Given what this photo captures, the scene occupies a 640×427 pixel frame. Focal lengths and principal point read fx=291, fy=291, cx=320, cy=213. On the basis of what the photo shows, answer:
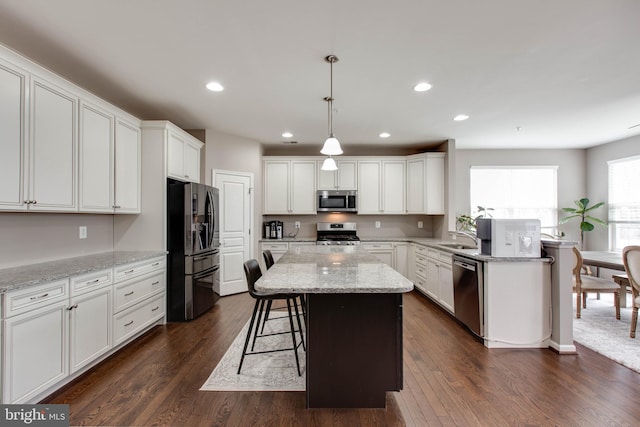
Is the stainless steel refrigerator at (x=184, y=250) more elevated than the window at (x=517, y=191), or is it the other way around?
the window at (x=517, y=191)

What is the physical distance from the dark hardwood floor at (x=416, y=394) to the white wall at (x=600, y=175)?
12.9 ft

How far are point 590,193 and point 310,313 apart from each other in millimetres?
6595

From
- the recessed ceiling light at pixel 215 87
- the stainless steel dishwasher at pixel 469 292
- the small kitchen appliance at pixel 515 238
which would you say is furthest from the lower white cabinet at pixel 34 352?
the small kitchen appliance at pixel 515 238

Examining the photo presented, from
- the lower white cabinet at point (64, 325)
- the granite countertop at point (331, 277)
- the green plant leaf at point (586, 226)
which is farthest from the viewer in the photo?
the green plant leaf at point (586, 226)

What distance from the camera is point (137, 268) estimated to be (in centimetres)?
292

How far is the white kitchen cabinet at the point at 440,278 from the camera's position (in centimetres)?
364

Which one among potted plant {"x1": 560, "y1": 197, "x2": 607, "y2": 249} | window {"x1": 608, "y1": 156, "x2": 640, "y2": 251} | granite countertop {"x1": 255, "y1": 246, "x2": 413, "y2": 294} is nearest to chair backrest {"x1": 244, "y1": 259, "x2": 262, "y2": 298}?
granite countertop {"x1": 255, "y1": 246, "x2": 413, "y2": 294}

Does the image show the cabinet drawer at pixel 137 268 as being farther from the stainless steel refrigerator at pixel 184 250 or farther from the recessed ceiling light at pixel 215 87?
the recessed ceiling light at pixel 215 87

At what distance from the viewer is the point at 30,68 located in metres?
2.09

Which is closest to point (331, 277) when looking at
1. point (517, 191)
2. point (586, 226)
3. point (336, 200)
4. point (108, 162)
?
point (108, 162)

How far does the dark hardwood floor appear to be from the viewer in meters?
1.82

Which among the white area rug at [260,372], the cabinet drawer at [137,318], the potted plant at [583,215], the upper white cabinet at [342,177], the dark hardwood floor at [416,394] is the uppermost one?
the upper white cabinet at [342,177]

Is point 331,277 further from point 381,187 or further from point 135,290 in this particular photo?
point 381,187

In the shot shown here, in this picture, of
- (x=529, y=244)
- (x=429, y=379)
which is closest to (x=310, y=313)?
(x=429, y=379)
